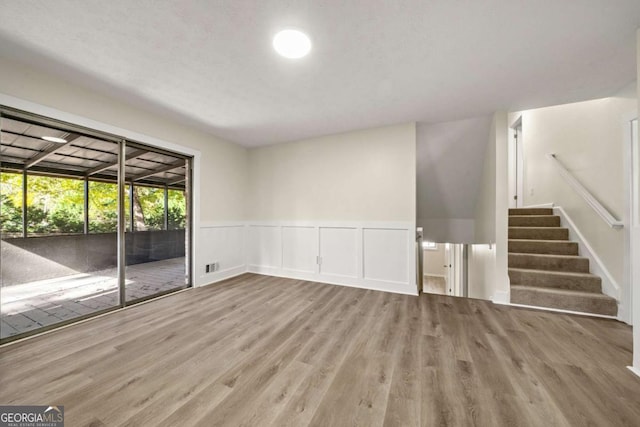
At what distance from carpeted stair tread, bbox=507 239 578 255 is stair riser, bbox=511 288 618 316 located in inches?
36.3

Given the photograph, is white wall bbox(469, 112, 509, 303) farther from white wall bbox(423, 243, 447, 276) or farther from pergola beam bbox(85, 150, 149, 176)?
white wall bbox(423, 243, 447, 276)

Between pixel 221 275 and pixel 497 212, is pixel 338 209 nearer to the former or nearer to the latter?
pixel 497 212

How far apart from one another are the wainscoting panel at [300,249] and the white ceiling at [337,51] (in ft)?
6.71

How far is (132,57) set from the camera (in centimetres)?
194

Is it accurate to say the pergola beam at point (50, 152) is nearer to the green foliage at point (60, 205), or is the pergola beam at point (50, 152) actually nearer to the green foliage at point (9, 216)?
the green foliage at point (60, 205)

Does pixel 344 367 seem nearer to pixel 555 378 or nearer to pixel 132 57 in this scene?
pixel 555 378

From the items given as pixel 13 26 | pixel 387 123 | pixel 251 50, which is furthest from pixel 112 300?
pixel 387 123

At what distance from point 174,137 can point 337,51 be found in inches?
104

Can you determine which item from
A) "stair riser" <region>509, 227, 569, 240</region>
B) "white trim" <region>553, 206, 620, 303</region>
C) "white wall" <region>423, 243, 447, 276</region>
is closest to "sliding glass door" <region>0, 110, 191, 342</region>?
"stair riser" <region>509, 227, 569, 240</region>

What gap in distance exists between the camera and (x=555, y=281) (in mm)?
2914

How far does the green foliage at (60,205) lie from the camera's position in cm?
207

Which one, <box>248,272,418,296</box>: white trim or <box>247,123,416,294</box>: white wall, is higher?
<box>247,123,416,294</box>: white wall

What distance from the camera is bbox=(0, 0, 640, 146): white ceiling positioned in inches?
58.9

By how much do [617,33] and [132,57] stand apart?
3776mm
